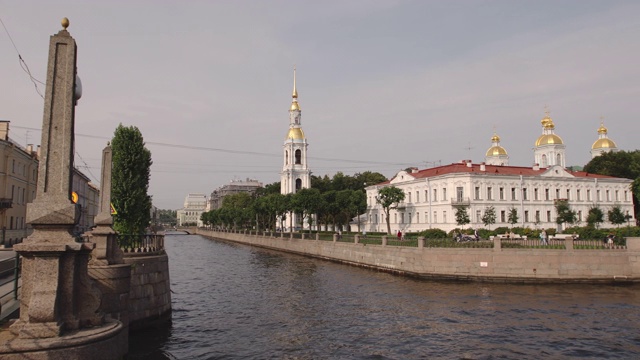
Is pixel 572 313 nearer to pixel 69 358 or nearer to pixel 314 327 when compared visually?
pixel 314 327

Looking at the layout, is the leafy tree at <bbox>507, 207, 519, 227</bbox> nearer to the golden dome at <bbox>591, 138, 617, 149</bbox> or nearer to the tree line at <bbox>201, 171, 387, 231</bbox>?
the tree line at <bbox>201, 171, 387, 231</bbox>

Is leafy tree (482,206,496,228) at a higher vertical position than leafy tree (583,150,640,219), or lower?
lower

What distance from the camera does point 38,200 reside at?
898 cm

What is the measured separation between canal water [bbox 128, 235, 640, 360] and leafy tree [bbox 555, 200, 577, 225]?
40357mm

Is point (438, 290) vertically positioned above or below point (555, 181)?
below

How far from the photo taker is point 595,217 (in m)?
68.7

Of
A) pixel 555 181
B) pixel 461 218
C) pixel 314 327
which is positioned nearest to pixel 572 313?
pixel 314 327

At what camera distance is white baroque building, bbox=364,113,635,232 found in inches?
2640

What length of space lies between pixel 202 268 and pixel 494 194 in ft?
147

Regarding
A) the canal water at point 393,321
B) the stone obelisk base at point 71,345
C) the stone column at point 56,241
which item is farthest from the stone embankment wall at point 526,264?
the stone column at point 56,241

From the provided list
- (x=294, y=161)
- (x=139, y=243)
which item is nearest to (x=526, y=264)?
(x=139, y=243)

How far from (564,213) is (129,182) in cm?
6324

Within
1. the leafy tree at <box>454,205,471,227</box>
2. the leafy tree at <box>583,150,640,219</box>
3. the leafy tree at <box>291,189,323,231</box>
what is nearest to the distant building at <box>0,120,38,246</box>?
the leafy tree at <box>291,189,323,231</box>

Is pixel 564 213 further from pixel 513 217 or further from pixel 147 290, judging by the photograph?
pixel 147 290
